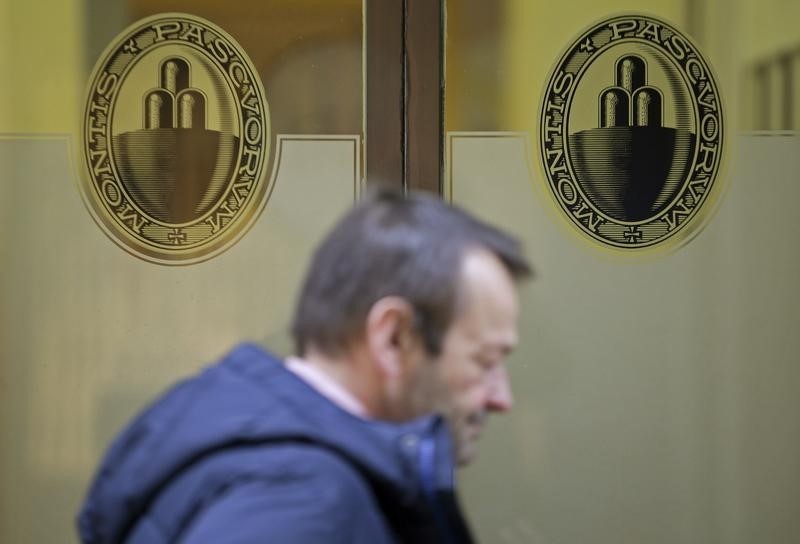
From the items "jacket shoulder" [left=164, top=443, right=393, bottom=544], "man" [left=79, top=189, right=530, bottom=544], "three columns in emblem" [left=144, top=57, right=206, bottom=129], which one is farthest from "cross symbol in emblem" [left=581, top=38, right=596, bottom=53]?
"jacket shoulder" [left=164, top=443, right=393, bottom=544]

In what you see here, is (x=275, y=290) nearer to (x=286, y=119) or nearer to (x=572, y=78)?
(x=286, y=119)

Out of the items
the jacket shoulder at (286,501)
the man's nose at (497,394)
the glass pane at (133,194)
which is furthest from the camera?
the glass pane at (133,194)

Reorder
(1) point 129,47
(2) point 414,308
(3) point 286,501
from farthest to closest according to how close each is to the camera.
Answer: (1) point 129,47 < (2) point 414,308 < (3) point 286,501

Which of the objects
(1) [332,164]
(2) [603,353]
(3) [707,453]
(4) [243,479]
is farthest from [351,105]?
(4) [243,479]

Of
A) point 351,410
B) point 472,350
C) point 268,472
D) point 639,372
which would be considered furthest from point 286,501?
point 639,372

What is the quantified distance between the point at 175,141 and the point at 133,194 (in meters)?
0.21

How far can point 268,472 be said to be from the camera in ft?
4.18

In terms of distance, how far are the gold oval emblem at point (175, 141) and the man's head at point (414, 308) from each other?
2.31m

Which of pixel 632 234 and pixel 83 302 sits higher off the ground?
pixel 632 234

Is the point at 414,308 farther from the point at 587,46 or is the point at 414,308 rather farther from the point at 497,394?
the point at 587,46

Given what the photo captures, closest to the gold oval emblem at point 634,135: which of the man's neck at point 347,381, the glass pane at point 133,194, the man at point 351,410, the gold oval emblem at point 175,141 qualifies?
the glass pane at point 133,194

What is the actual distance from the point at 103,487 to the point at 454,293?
0.48m

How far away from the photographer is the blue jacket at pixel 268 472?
1261 mm

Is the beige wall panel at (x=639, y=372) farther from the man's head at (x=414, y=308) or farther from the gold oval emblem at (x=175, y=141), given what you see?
the man's head at (x=414, y=308)
